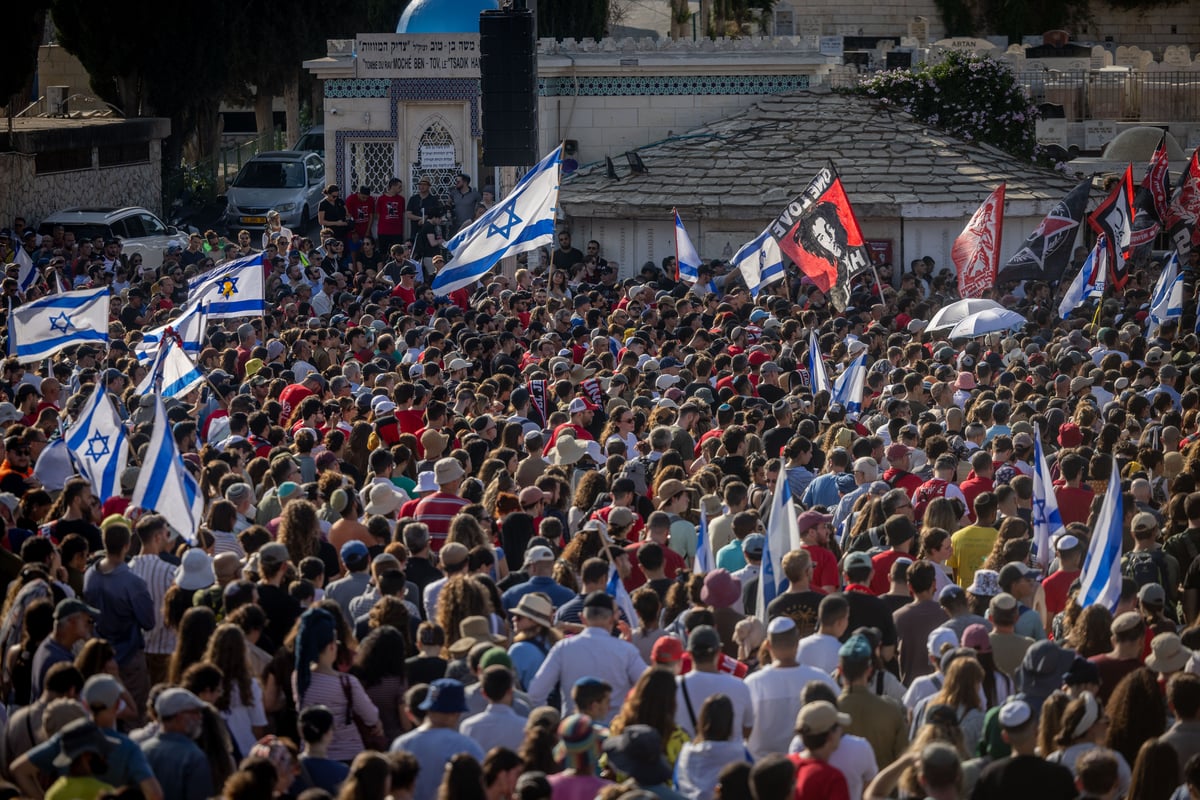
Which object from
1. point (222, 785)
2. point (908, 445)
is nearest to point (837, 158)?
point (908, 445)

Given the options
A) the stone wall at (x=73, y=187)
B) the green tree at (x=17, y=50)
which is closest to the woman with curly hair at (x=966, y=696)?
the stone wall at (x=73, y=187)

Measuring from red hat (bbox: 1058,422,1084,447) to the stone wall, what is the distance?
22.4 metres

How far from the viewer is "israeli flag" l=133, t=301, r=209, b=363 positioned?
1669 cm

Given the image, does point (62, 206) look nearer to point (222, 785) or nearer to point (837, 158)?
point (837, 158)

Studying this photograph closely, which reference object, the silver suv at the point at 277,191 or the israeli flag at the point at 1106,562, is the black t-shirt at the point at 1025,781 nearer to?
the israeli flag at the point at 1106,562

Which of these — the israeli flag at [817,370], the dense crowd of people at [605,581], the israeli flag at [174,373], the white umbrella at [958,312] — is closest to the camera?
the dense crowd of people at [605,581]

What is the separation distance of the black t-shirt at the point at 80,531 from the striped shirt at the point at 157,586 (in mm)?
934

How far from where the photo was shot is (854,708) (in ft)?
25.8

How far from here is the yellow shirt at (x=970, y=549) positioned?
35.1 ft

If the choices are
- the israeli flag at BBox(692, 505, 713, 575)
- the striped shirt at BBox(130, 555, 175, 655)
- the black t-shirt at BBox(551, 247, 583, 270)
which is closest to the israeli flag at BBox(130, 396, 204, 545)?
the striped shirt at BBox(130, 555, 175, 655)

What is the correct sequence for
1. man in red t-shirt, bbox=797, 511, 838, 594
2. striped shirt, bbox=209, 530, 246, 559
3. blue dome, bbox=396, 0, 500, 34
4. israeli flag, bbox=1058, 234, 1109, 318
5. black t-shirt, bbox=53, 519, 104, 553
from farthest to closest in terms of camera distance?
blue dome, bbox=396, 0, 500, 34 → israeli flag, bbox=1058, 234, 1109, 318 → black t-shirt, bbox=53, 519, 104, 553 → striped shirt, bbox=209, 530, 246, 559 → man in red t-shirt, bbox=797, 511, 838, 594

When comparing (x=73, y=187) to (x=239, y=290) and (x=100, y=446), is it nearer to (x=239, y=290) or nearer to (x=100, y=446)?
(x=239, y=290)

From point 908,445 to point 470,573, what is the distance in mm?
4405

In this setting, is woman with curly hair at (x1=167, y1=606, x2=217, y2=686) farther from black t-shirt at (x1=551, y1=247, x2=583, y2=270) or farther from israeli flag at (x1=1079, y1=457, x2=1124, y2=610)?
black t-shirt at (x1=551, y1=247, x2=583, y2=270)
